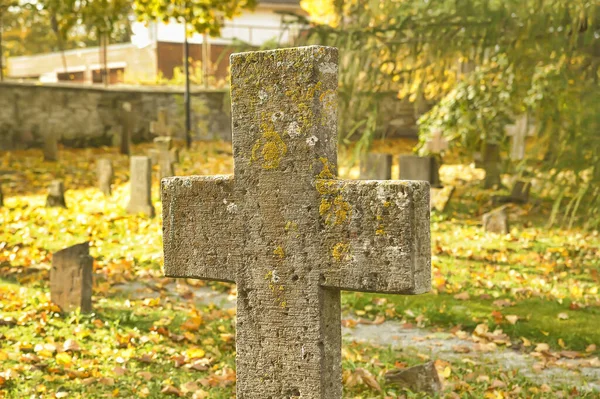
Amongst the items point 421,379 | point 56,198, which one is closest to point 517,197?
point 56,198

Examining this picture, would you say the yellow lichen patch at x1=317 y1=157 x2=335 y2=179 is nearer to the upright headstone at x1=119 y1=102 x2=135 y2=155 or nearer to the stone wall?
the stone wall

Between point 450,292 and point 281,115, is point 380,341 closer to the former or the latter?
point 450,292

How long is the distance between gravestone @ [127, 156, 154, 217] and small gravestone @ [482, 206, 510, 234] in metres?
4.91

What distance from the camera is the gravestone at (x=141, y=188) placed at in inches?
486

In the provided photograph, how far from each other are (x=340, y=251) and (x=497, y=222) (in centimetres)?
882

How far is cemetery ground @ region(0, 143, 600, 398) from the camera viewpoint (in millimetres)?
5254

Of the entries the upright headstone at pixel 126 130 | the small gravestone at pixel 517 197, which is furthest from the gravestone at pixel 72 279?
the upright headstone at pixel 126 130

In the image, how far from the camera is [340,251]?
3076 millimetres

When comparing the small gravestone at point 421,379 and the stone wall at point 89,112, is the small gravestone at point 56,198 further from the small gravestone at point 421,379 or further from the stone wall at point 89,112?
the small gravestone at point 421,379

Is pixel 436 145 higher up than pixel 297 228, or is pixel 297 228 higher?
pixel 297 228

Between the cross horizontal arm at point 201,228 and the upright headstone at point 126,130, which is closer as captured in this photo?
the cross horizontal arm at point 201,228

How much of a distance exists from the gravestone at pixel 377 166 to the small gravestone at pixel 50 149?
25.2 feet

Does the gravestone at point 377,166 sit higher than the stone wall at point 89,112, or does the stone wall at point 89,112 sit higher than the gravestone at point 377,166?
the stone wall at point 89,112

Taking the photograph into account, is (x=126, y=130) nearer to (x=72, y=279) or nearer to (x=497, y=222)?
(x=497, y=222)
